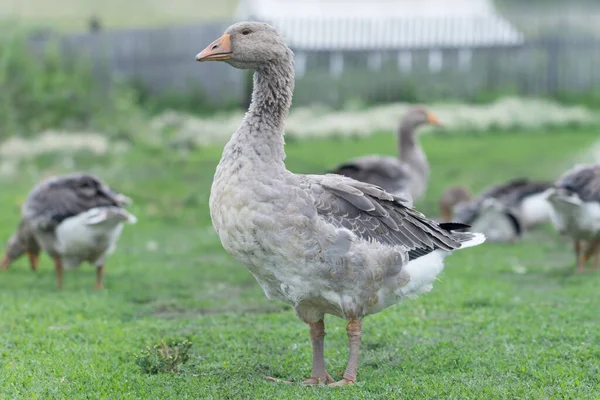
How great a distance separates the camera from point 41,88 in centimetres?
2228

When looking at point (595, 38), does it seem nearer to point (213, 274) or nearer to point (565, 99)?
point (565, 99)

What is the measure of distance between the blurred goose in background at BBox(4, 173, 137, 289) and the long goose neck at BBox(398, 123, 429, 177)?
5.64 m

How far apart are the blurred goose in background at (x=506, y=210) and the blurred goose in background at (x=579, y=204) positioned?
287 cm

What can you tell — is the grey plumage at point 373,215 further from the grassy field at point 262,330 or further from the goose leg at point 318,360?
the grassy field at point 262,330

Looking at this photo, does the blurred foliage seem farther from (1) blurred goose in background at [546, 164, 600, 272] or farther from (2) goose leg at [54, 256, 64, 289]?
(1) blurred goose in background at [546, 164, 600, 272]

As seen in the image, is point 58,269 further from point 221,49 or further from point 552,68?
point 552,68

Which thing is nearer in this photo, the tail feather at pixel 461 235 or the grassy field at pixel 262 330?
the grassy field at pixel 262 330

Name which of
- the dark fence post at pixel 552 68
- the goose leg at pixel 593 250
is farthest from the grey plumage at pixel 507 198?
the dark fence post at pixel 552 68

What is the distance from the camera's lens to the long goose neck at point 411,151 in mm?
15048

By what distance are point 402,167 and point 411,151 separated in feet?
5.38

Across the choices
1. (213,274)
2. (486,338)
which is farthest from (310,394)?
(213,274)

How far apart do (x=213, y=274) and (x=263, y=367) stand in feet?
15.7

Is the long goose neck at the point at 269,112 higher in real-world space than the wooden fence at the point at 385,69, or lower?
higher

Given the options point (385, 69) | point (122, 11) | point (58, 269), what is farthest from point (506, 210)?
point (122, 11)
